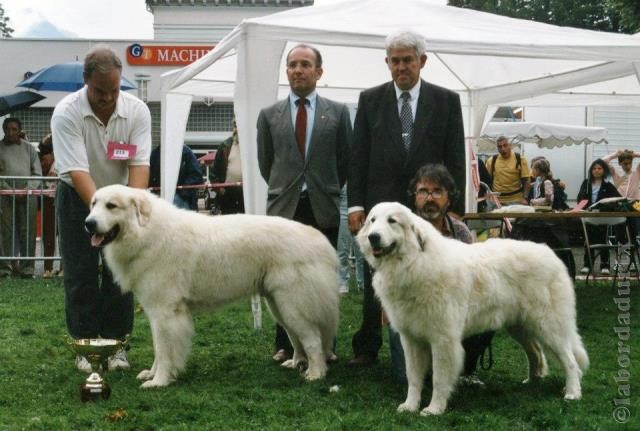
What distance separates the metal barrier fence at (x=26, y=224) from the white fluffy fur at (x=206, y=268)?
6.16 metres

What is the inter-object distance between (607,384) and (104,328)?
3.50m

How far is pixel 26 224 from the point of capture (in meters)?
11.1

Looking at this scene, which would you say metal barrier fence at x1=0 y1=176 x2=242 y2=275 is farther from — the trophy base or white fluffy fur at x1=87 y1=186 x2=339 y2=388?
the trophy base

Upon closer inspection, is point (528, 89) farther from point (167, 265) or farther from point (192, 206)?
point (167, 265)

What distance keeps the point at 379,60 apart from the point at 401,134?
6508 millimetres

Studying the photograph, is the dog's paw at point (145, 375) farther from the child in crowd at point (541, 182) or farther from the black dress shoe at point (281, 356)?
the child in crowd at point (541, 182)

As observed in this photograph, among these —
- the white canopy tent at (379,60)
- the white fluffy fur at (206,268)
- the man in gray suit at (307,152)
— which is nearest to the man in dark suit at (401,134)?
the white fluffy fur at (206,268)

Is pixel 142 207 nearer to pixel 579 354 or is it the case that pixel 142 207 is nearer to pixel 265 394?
pixel 265 394

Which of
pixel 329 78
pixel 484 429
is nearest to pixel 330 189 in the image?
pixel 484 429

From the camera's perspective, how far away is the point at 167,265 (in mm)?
5117

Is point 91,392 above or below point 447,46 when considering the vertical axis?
below

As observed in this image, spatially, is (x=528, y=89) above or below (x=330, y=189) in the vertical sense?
above

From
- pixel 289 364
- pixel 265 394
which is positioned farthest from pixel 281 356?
pixel 265 394

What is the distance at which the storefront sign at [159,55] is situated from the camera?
21.0m
